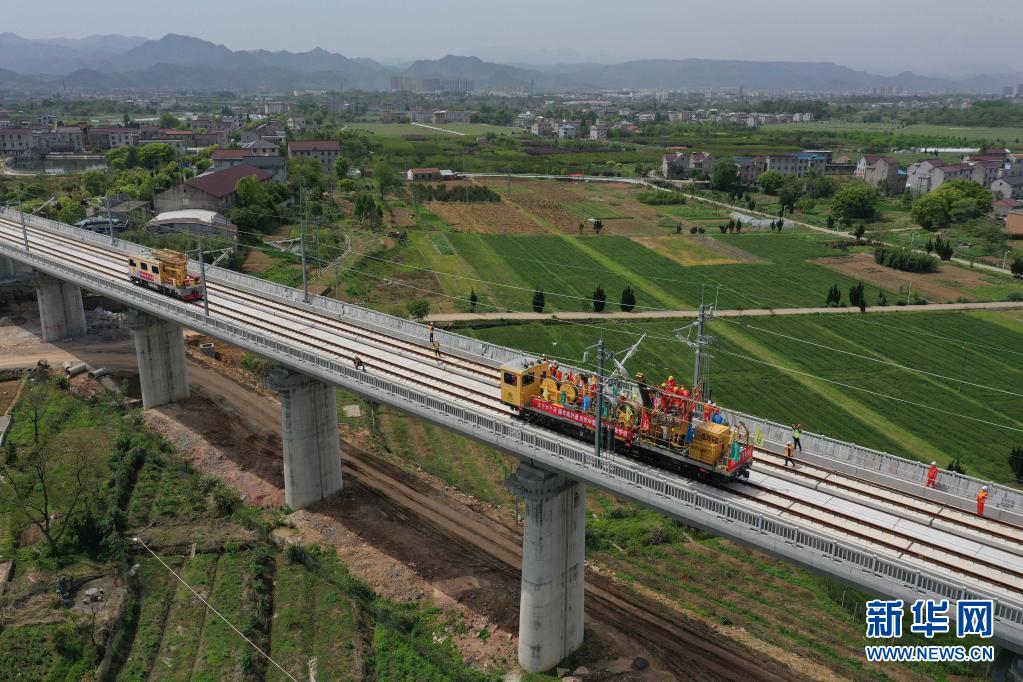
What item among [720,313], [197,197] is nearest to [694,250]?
[720,313]

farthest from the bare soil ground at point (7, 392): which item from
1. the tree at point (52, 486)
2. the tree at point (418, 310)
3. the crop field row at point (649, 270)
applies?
the crop field row at point (649, 270)

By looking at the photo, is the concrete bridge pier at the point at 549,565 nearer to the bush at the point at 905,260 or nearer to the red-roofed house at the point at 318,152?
the bush at the point at 905,260

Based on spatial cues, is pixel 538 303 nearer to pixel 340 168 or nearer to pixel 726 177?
pixel 340 168

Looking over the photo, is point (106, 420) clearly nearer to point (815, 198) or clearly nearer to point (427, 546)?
point (427, 546)

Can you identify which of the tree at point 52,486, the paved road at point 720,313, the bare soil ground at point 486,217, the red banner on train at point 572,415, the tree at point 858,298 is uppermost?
the red banner on train at point 572,415

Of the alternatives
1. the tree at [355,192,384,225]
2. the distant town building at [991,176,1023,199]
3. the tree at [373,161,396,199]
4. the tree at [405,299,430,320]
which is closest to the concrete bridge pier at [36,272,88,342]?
the tree at [405,299,430,320]

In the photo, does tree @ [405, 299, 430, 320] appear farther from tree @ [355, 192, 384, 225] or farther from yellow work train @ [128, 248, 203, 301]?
tree @ [355, 192, 384, 225]
